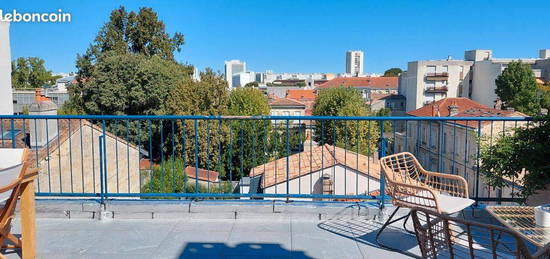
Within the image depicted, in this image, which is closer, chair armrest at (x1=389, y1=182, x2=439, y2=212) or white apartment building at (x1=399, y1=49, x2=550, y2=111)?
chair armrest at (x1=389, y1=182, x2=439, y2=212)

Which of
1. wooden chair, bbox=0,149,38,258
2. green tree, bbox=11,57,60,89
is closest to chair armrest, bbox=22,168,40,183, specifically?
wooden chair, bbox=0,149,38,258

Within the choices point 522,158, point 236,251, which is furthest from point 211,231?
point 522,158

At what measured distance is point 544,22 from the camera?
64750 millimetres

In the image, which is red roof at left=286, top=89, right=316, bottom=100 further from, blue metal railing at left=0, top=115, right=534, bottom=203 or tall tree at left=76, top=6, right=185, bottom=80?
blue metal railing at left=0, top=115, right=534, bottom=203

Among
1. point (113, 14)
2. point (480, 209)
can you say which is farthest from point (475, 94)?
point (480, 209)

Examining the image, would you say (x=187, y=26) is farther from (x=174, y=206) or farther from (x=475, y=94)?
(x=475, y=94)

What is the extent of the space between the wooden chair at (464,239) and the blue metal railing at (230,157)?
6.04 ft

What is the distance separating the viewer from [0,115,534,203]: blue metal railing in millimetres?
4355

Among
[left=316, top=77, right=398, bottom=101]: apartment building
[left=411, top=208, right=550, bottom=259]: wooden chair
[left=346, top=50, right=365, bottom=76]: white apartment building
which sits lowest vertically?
[left=411, top=208, right=550, bottom=259]: wooden chair

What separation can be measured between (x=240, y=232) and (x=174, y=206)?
2.74 ft

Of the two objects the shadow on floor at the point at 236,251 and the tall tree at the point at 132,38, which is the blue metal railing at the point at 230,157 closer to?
the shadow on floor at the point at 236,251

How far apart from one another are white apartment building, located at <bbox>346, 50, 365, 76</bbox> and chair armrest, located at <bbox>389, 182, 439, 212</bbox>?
574 feet

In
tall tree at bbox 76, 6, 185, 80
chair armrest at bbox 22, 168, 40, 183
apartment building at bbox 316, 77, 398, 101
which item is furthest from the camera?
apartment building at bbox 316, 77, 398, 101

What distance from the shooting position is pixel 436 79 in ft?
203
